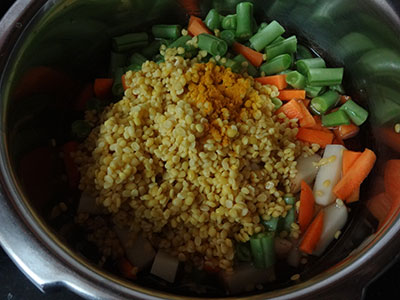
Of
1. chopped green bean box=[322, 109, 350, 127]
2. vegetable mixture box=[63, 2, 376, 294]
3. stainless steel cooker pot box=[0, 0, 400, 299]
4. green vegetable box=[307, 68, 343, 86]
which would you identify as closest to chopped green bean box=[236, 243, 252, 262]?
vegetable mixture box=[63, 2, 376, 294]

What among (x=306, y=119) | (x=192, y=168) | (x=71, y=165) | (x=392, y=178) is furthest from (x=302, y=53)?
(x=71, y=165)

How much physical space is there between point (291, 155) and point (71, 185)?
2.35 feet

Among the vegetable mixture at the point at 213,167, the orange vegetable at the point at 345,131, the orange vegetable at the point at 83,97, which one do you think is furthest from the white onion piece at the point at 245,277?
the orange vegetable at the point at 83,97

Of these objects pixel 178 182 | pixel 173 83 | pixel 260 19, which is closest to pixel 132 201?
pixel 178 182

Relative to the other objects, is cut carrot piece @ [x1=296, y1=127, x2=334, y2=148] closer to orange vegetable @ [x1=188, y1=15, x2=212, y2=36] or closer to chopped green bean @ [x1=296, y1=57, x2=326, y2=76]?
chopped green bean @ [x1=296, y1=57, x2=326, y2=76]

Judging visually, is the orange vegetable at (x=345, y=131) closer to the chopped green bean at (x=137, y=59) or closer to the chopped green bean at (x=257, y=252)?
the chopped green bean at (x=257, y=252)

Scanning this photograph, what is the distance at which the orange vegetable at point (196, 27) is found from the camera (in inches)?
67.2

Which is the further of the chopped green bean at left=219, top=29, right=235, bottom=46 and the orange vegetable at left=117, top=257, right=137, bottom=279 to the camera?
the chopped green bean at left=219, top=29, right=235, bottom=46

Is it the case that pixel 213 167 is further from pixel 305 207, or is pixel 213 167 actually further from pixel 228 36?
pixel 228 36

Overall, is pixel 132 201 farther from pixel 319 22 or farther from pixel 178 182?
pixel 319 22

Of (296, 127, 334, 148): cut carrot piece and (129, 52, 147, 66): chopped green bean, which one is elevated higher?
(129, 52, 147, 66): chopped green bean

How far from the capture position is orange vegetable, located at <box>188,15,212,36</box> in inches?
67.2

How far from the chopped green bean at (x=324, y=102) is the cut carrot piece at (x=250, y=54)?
245 mm

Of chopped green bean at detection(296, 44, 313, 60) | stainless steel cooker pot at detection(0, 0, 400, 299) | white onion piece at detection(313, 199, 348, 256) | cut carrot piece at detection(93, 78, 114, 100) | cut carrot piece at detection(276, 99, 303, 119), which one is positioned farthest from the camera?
chopped green bean at detection(296, 44, 313, 60)
